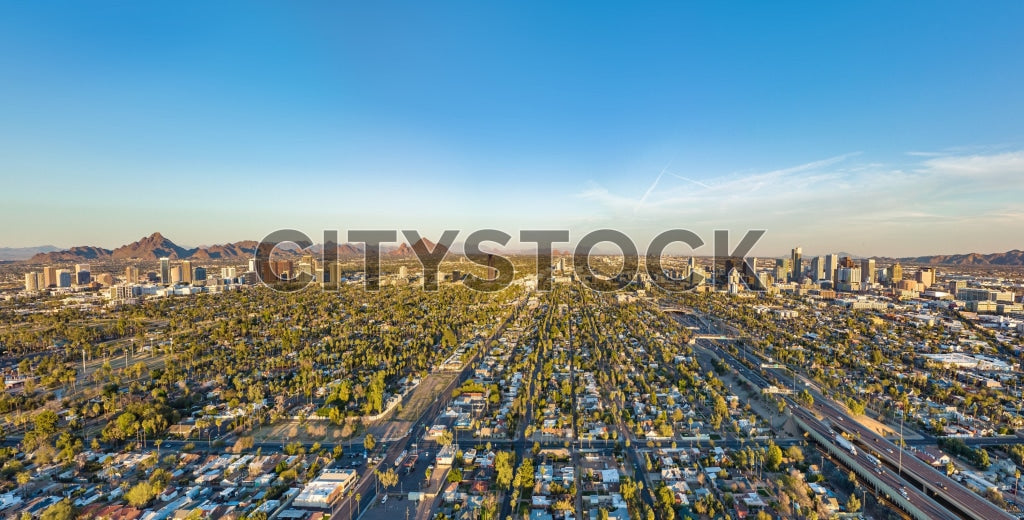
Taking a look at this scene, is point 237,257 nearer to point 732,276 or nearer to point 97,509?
point 732,276

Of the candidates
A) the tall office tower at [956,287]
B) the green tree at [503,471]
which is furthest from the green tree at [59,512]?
the tall office tower at [956,287]

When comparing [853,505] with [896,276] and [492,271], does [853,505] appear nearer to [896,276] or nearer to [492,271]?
[896,276]

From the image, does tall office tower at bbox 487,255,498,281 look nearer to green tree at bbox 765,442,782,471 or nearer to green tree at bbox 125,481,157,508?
green tree at bbox 765,442,782,471

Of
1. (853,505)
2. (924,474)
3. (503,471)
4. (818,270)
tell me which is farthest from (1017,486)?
(818,270)

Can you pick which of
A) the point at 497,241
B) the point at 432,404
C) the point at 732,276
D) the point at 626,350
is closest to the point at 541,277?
the point at 732,276

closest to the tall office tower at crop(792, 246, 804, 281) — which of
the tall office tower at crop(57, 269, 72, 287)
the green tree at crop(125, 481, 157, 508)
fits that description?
the green tree at crop(125, 481, 157, 508)

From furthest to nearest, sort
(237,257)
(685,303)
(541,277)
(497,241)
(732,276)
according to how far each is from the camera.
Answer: (237,257), (541,277), (732,276), (685,303), (497,241)

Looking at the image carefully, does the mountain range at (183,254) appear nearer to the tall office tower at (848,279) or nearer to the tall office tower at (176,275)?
the tall office tower at (176,275)
